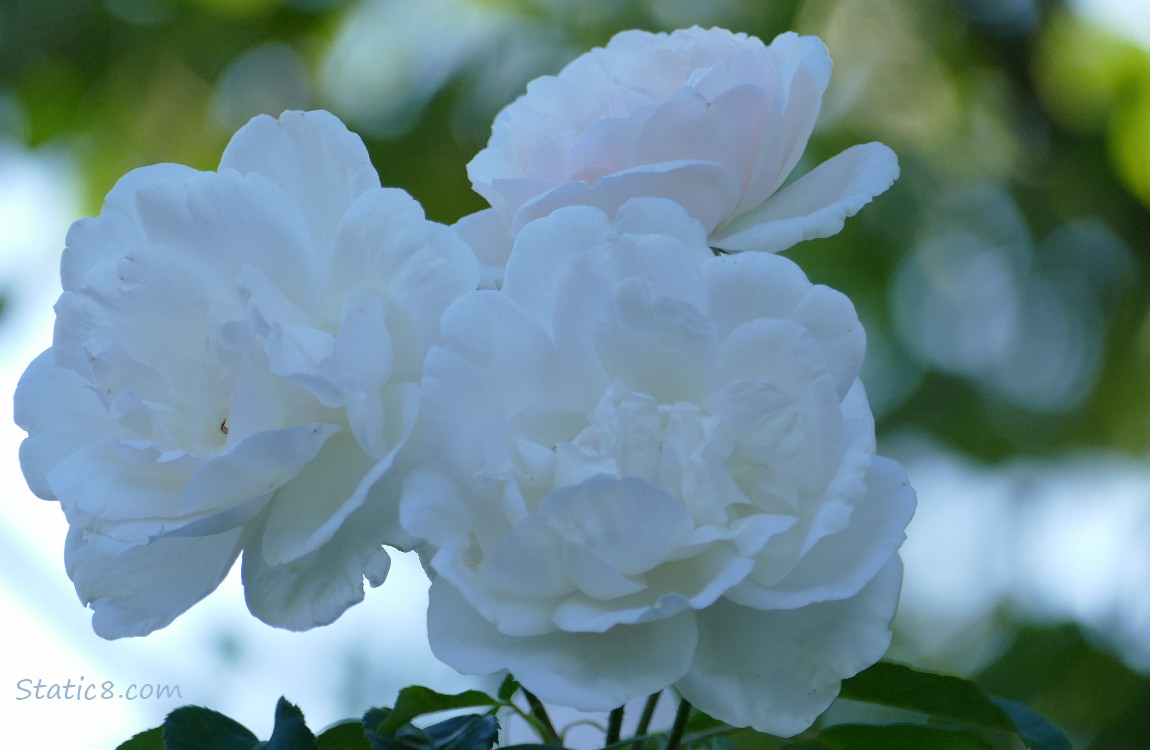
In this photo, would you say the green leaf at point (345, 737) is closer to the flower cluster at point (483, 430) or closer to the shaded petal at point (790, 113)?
the flower cluster at point (483, 430)

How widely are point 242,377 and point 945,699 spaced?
35cm

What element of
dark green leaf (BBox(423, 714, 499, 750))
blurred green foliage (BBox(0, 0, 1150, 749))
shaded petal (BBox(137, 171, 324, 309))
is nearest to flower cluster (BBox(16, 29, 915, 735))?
shaded petal (BBox(137, 171, 324, 309))

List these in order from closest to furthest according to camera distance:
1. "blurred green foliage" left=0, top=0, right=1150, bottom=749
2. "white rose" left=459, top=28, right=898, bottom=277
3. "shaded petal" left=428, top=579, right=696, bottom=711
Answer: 1. "shaded petal" left=428, top=579, right=696, bottom=711
2. "white rose" left=459, top=28, right=898, bottom=277
3. "blurred green foliage" left=0, top=0, right=1150, bottom=749

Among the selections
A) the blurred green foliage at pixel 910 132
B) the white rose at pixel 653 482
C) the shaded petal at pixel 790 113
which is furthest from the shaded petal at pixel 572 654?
the blurred green foliage at pixel 910 132

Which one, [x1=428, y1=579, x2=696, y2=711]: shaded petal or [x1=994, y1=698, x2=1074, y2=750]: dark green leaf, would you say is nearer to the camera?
[x1=428, y1=579, x2=696, y2=711]: shaded petal

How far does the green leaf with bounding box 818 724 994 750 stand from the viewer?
0.47 m

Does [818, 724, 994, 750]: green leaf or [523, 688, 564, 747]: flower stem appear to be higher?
[818, 724, 994, 750]: green leaf

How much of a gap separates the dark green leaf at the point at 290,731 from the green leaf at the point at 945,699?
→ 24 centimetres

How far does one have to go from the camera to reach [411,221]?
39cm

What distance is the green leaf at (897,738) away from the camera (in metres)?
0.47

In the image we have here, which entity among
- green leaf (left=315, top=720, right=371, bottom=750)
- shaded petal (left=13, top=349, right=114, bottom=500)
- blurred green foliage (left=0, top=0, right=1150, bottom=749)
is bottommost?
blurred green foliage (left=0, top=0, right=1150, bottom=749)

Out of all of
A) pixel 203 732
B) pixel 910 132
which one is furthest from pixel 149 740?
pixel 910 132

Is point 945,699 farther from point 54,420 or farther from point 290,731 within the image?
point 54,420

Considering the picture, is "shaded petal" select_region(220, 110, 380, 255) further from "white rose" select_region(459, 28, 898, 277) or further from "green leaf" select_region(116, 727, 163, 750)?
"green leaf" select_region(116, 727, 163, 750)
